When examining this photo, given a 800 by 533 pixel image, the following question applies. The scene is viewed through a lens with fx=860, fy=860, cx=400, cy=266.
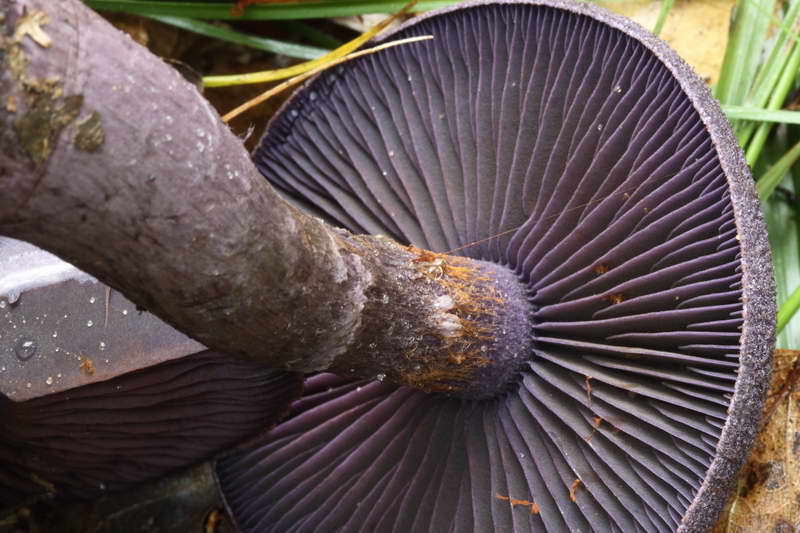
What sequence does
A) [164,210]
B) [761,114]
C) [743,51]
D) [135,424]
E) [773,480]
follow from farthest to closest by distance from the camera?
[743,51], [761,114], [135,424], [773,480], [164,210]

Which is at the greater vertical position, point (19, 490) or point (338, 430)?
point (338, 430)

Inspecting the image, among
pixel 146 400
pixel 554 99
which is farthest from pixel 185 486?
pixel 554 99

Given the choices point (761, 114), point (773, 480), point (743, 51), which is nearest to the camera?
point (773, 480)

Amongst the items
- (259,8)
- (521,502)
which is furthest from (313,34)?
(521,502)

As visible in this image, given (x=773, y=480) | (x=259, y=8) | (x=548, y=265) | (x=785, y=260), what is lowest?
(x=773, y=480)

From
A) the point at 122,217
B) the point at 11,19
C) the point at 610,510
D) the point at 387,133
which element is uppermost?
the point at 387,133

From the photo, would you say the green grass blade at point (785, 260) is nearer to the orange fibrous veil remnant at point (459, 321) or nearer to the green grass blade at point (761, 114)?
the green grass blade at point (761, 114)

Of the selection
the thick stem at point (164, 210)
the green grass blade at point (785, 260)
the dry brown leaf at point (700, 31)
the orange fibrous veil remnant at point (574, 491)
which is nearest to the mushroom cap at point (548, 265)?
the orange fibrous veil remnant at point (574, 491)

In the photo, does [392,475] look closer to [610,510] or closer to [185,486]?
[610,510]

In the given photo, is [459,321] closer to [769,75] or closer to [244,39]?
[769,75]
